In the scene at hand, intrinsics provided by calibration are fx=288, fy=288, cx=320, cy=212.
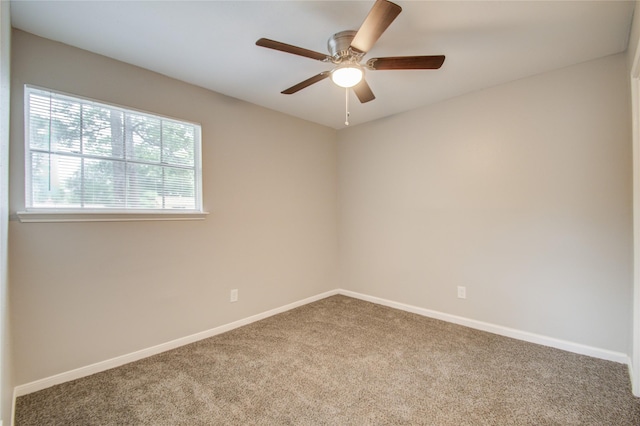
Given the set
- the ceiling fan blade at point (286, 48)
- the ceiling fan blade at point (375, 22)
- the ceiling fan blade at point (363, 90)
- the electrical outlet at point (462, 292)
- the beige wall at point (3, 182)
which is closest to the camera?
the beige wall at point (3, 182)

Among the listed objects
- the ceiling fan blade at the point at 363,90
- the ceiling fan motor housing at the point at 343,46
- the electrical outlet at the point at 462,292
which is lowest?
the electrical outlet at the point at 462,292

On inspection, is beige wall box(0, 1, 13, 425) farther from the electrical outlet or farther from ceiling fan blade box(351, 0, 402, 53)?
the electrical outlet

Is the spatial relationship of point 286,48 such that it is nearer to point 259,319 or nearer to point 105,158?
point 105,158

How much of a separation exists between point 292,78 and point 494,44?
1603mm

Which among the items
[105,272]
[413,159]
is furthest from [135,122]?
[413,159]

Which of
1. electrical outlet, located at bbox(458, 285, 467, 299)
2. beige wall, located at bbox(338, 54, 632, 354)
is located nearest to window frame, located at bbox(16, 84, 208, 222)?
beige wall, located at bbox(338, 54, 632, 354)

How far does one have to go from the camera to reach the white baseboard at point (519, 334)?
7.35ft

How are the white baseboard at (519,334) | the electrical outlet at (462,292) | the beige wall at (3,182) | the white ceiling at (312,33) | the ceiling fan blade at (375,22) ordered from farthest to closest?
1. the electrical outlet at (462,292)
2. the white baseboard at (519,334)
3. the white ceiling at (312,33)
4. the ceiling fan blade at (375,22)
5. the beige wall at (3,182)

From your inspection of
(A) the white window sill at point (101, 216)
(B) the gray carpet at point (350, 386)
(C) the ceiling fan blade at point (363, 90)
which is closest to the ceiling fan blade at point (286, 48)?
(C) the ceiling fan blade at point (363, 90)

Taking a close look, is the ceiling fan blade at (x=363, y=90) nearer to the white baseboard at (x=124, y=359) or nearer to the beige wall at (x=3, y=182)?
the beige wall at (x=3, y=182)

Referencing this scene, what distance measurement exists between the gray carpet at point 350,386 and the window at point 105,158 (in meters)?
1.27

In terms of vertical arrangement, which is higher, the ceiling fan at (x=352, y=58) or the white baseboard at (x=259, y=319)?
the ceiling fan at (x=352, y=58)

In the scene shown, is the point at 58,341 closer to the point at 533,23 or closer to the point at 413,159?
the point at 413,159

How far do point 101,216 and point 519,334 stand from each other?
12.0 feet
